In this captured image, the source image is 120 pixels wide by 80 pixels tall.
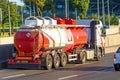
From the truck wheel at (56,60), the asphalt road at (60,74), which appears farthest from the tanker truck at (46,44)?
the asphalt road at (60,74)

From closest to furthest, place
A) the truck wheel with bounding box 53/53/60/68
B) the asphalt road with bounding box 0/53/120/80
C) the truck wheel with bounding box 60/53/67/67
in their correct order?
1. the asphalt road with bounding box 0/53/120/80
2. the truck wheel with bounding box 53/53/60/68
3. the truck wheel with bounding box 60/53/67/67

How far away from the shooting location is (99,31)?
3384cm

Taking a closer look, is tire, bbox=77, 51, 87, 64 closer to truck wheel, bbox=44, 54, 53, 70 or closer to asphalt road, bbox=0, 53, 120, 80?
truck wheel, bbox=44, 54, 53, 70

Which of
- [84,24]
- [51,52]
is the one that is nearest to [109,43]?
[84,24]

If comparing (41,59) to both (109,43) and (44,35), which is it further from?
(109,43)

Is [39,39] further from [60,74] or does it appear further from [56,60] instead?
[60,74]

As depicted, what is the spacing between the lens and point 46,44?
2530 cm

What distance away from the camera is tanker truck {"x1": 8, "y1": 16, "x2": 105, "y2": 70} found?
81.9 feet

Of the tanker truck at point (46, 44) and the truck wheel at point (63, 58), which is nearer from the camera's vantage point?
the tanker truck at point (46, 44)

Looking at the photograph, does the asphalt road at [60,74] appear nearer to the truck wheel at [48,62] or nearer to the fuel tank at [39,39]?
the truck wheel at [48,62]

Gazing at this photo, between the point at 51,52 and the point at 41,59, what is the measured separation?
43.2 inches

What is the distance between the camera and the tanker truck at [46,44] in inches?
983

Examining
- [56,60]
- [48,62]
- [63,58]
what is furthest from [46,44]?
[63,58]

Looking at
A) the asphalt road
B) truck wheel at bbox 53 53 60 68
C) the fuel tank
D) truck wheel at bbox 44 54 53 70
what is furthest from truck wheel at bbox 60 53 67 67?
the asphalt road
